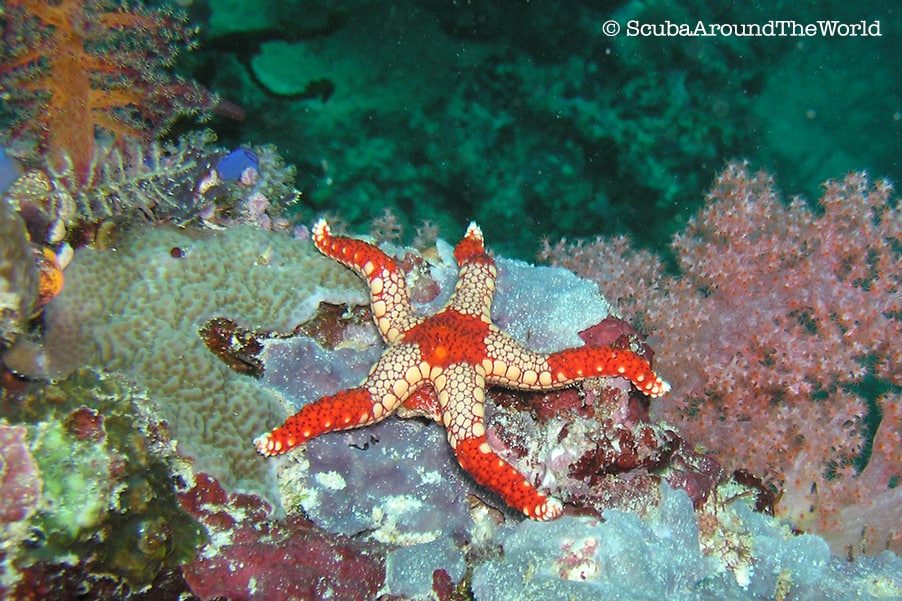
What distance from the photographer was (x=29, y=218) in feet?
10.9

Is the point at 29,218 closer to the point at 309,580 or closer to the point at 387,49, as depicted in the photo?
the point at 309,580

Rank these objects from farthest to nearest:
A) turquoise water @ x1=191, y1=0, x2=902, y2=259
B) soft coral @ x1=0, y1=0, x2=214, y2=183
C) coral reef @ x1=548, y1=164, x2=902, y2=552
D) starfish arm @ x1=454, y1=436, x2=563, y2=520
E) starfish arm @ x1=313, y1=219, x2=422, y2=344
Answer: turquoise water @ x1=191, y1=0, x2=902, y2=259
coral reef @ x1=548, y1=164, x2=902, y2=552
soft coral @ x1=0, y1=0, x2=214, y2=183
starfish arm @ x1=313, y1=219, x2=422, y2=344
starfish arm @ x1=454, y1=436, x2=563, y2=520

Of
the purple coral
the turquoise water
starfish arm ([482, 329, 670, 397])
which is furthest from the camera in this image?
the turquoise water

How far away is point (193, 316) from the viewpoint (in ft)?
12.1

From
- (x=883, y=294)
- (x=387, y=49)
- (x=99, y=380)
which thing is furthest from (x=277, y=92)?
(x=883, y=294)

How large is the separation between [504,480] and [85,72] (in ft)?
15.7

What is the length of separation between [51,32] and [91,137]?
3.04 feet

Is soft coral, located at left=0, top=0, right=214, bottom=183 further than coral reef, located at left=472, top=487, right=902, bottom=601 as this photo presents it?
Yes

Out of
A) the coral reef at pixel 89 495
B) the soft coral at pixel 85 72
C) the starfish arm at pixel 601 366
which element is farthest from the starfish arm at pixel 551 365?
the soft coral at pixel 85 72

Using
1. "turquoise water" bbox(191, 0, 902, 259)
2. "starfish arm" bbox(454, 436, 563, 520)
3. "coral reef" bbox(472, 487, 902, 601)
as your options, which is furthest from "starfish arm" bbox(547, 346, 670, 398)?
"turquoise water" bbox(191, 0, 902, 259)

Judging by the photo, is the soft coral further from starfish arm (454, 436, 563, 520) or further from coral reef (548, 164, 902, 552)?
coral reef (548, 164, 902, 552)

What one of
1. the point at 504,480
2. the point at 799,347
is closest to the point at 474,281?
the point at 504,480

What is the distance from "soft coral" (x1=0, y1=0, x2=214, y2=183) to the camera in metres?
4.42

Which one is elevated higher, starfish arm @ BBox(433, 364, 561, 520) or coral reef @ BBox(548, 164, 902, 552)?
coral reef @ BBox(548, 164, 902, 552)
